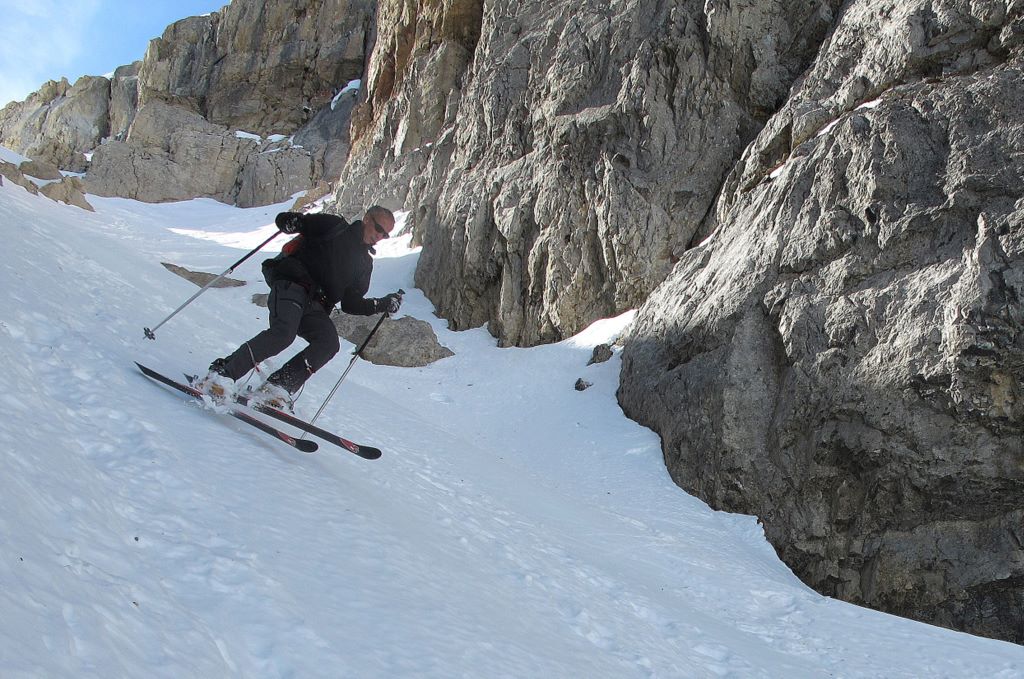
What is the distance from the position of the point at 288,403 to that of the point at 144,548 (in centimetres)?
337

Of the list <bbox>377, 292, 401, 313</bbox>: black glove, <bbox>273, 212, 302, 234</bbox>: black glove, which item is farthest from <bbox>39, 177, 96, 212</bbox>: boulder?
<bbox>377, 292, 401, 313</bbox>: black glove

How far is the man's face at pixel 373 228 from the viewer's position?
21.8 ft

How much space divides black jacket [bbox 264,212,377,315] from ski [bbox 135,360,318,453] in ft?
4.49

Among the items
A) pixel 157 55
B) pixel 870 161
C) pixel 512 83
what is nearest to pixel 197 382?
pixel 870 161

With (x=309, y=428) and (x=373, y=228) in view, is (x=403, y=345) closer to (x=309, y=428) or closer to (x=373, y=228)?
(x=373, y=228)

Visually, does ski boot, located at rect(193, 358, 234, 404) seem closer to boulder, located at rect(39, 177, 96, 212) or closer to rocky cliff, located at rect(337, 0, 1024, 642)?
rocky cliff, located at rect(337, 0, 1024, 642)

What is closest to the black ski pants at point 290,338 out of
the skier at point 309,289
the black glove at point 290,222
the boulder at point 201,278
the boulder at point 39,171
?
the skier at point 309,289

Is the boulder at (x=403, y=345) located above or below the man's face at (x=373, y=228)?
below

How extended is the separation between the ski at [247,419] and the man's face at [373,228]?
6.93 ft

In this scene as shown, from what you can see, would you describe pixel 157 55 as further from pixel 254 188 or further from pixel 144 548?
pixel 144 548

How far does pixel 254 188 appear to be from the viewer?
173ft

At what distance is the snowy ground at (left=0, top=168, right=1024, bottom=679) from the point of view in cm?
263

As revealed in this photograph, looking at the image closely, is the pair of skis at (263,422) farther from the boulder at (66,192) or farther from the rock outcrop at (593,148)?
the boulder at (66,192)

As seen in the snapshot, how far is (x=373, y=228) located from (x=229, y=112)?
59258 mm
